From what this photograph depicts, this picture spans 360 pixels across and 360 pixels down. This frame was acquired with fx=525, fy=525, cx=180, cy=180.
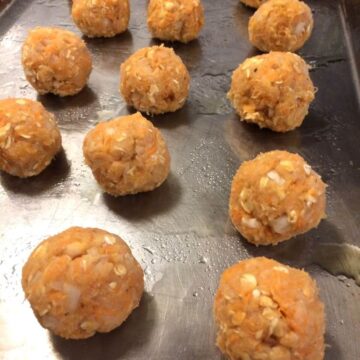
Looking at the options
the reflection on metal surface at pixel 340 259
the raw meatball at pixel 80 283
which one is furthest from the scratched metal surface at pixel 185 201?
the raw meatball at pixel 80 283

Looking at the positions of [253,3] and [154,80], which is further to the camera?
[253,3]

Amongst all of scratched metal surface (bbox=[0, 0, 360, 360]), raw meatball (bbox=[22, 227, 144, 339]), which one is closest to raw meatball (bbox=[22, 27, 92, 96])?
scratched metal surface (bbox=[0, 0, 360, 360])

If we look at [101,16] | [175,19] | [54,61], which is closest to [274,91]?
[175,19]

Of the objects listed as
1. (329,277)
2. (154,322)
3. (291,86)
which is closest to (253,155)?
(291,86)

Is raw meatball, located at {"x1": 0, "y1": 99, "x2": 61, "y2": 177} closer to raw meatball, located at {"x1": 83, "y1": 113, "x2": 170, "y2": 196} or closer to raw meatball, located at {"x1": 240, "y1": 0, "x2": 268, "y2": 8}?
raw meatball, located at {"x1": 83, "y1": 113, "x2": 170, "y2": 196}

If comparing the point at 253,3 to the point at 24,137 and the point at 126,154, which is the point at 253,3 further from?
the point at 24,137

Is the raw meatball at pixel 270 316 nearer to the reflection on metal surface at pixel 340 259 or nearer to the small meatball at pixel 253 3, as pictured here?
the reflection on metal surface at pixel 340 259

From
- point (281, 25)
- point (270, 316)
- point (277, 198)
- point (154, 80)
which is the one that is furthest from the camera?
point (281, 25)
